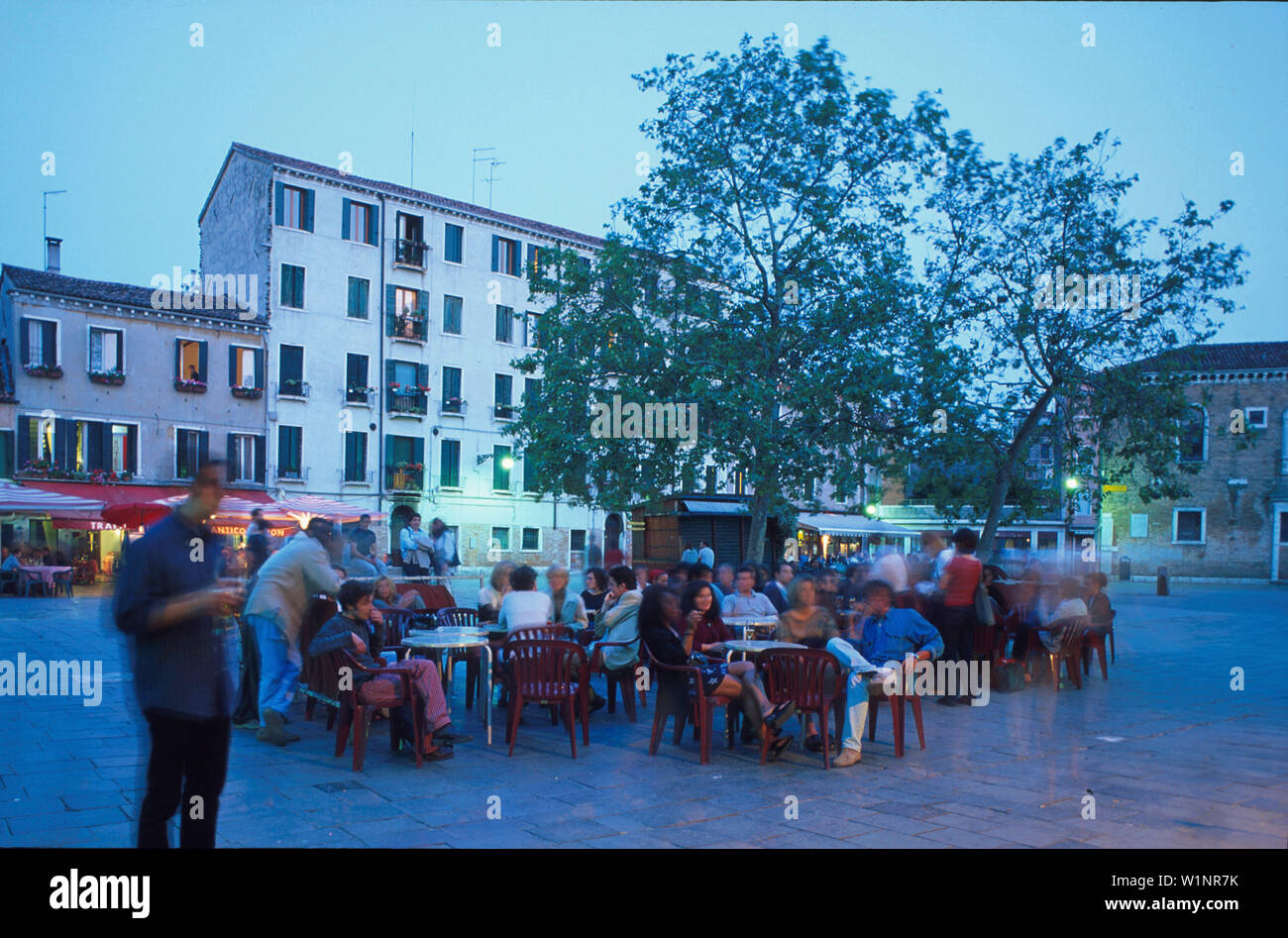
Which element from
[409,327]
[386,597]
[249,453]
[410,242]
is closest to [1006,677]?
[386,597]

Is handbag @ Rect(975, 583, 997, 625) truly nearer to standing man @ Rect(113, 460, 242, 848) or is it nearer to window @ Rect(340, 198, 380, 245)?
standing man @ Rect(113, 460, 242, 848)

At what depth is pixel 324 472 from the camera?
1352 inches

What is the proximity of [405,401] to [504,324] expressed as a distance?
535 centimetres

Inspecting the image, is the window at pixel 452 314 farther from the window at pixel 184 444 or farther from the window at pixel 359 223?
the window at pixel 184 444

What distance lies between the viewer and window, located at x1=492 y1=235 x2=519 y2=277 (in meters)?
38.8

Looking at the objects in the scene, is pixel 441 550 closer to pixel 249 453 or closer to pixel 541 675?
pixel 541 675

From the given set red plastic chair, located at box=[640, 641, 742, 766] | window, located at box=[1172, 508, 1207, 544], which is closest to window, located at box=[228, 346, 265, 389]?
red plastic chair, located at box=[640, 641, 742, 766]

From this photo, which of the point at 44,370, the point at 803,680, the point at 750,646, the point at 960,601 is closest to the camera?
the point at 803,680

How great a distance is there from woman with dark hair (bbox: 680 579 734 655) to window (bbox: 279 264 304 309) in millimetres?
28946

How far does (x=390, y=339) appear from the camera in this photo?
36.0m

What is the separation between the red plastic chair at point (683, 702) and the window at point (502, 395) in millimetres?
32094
